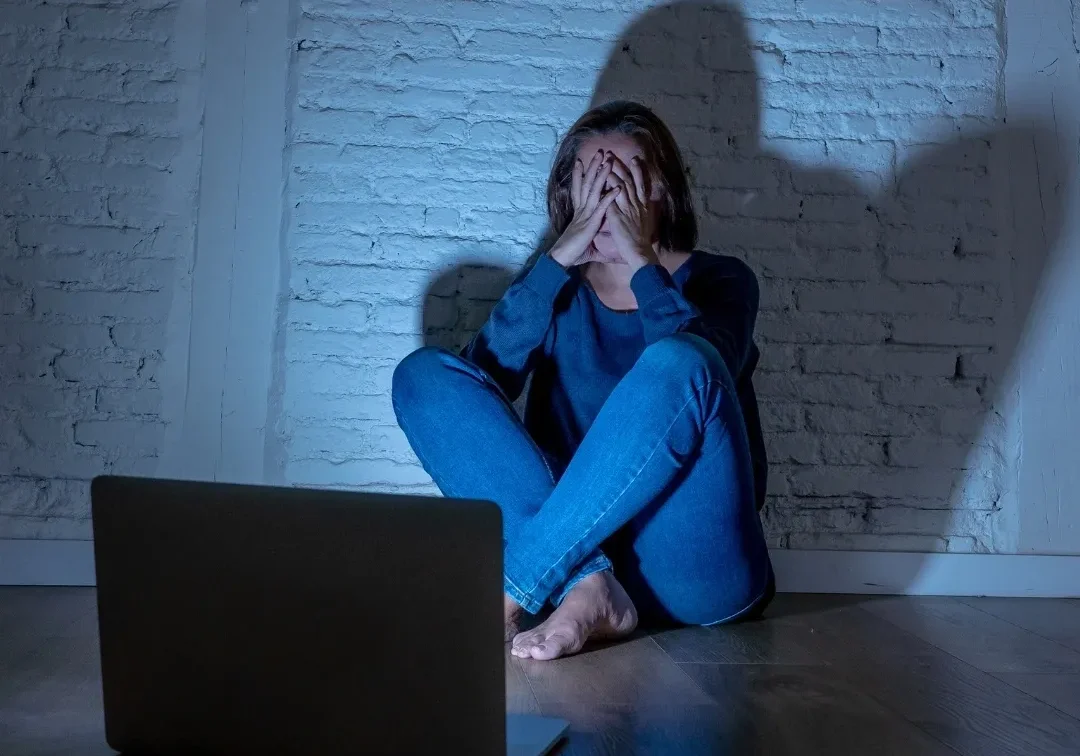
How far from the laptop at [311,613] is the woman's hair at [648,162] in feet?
3.97

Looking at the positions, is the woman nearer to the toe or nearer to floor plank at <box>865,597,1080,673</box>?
the toe

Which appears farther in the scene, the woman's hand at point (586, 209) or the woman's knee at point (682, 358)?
the woman's hand at point (586, 209)

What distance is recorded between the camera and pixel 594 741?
43.3 inches

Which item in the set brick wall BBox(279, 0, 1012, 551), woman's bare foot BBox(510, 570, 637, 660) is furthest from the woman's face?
woman's bare foot BBox(510, 570, 637, 660)

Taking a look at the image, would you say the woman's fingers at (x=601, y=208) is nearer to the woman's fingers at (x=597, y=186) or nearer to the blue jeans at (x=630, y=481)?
the woman's fingers at (x=597, y=186)

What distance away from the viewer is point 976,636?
1760 millimetres

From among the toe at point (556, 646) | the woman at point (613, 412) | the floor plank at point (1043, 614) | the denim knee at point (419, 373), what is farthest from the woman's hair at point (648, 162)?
the floor plank at point (1043, 614)

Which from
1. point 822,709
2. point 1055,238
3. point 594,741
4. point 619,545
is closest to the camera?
point 594,741

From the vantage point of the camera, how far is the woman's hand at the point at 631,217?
5.84 ft

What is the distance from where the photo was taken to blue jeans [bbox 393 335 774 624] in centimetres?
147

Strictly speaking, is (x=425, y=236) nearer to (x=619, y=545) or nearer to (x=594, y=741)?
(x=619, y=545)

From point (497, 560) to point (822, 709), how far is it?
2.05 feet

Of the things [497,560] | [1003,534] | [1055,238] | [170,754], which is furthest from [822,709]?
[1055,238]

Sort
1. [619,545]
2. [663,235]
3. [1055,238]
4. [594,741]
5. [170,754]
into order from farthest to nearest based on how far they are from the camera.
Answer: [1055,238] → [663,235] → [619,545] → [594,741] → [170,754]
